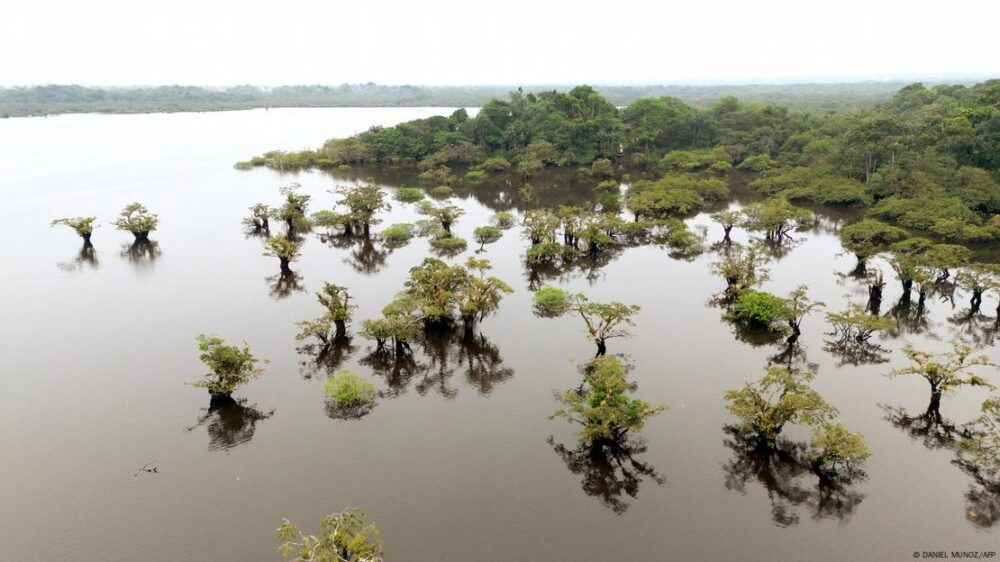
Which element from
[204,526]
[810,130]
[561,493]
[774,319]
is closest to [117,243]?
[204,526]

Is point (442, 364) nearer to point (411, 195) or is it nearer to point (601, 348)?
point (601, 348)

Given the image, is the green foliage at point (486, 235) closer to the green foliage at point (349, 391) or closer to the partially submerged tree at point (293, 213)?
the partially submerged tree at point (293, 213)

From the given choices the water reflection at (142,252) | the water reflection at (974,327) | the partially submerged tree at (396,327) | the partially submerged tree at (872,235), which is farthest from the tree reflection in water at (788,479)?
the water reflection at (142,252)

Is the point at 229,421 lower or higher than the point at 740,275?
lower

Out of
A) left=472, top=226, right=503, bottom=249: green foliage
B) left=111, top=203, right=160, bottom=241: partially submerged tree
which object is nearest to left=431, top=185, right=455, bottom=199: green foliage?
left=472, top=226, right=503, bottom=249: green foliage

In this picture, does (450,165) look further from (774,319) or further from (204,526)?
(204,526)

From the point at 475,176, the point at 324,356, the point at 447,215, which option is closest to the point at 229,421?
the point at 324,356
